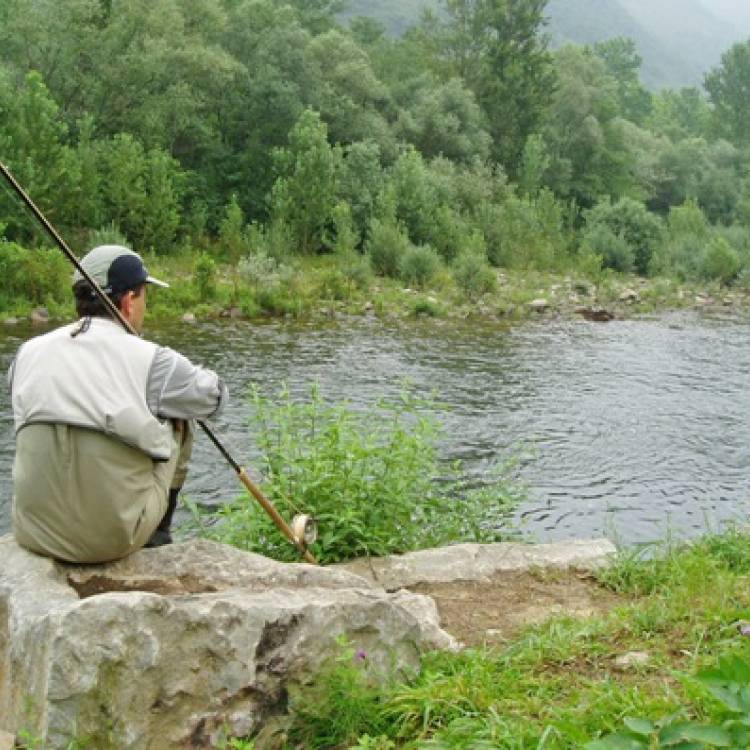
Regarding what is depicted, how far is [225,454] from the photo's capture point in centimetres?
522

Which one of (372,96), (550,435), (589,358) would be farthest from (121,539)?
(372,96)

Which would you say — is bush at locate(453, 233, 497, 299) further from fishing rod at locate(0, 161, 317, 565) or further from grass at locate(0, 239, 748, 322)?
fishing rod at locate(0, 161, 317, 565)

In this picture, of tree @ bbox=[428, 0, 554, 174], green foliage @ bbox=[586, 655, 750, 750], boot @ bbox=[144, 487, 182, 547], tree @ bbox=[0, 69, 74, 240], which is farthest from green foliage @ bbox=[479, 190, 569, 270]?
green foliage @ bbox=[586, 655, 750, 750]

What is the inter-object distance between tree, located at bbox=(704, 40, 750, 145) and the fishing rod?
8953 centimetres

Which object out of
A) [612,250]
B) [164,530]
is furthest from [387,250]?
[164,530]

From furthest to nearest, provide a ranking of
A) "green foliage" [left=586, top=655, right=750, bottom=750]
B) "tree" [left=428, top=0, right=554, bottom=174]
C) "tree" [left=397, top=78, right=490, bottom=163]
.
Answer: "tree" [left=428, top=0, right=554, bottom=174] < "tree" [left=397, top=78, right=490, bottom=163] < "green foliage" [left=586, top=655, right=750, bottom=750]

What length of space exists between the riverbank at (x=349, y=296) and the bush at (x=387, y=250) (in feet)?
3.23

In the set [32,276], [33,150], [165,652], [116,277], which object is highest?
[116,277]

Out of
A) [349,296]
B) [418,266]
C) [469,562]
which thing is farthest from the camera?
[418,266]

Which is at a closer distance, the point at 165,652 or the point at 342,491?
the point at 165,652

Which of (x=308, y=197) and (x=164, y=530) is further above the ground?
(x=164, y=530)

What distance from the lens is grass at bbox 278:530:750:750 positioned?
3172 mm

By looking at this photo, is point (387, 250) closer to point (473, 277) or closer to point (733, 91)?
point (473, 277)

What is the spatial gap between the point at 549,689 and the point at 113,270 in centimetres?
269
